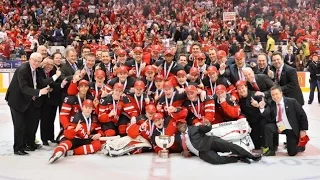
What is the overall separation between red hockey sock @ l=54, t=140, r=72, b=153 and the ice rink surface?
0.45ft

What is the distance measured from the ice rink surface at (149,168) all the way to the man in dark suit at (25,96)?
0.30 m

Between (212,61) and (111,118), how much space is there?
175 centimetres

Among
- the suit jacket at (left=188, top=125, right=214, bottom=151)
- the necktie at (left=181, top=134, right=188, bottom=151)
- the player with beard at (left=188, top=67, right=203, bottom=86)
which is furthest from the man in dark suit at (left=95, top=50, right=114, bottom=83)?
the suit jacket at (left=188, top=125, right=214, bottom=151)

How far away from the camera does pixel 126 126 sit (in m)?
5.79

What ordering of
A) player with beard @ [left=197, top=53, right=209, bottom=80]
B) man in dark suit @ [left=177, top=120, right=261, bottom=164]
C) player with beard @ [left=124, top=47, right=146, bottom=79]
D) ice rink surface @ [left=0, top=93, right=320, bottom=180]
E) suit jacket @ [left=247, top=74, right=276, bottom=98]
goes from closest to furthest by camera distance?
1. ice rink surface @ [left=0, top=93, right=320, bottom=180]
2. man in dark suit @ [left=177, top=120, right=261, bottom=164]
3. suit jacket @ [left=247, top=74, right=276, bottom=98]
4. player with beard @ [left=197, top=53, right=209, bottom=80]
5. player with beard @ [left=124, top=47, right=146, bottom=79]

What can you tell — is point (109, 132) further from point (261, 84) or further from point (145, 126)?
point (261, 84)

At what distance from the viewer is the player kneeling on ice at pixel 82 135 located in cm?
550

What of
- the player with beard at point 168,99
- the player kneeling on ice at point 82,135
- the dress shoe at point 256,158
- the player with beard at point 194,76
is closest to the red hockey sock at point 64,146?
the player kneeling on ice at point 82,135

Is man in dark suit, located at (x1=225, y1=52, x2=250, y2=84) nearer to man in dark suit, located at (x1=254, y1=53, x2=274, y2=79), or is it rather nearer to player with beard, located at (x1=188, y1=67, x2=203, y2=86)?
man in dark suit, located at (x1=254, y1=53, x2=274, y2=79)

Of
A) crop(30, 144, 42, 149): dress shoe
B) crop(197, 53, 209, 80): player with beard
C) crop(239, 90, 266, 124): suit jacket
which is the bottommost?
crop(30, 144, 42, 149): dress shoe

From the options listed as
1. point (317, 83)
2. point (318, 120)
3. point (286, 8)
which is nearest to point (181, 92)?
point (318, 120)

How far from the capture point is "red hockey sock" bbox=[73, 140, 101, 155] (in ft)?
18.3

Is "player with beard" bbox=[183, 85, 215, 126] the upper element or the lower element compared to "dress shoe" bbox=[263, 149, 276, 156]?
upper

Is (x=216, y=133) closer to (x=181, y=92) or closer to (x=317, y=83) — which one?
(x=181, y=92)
